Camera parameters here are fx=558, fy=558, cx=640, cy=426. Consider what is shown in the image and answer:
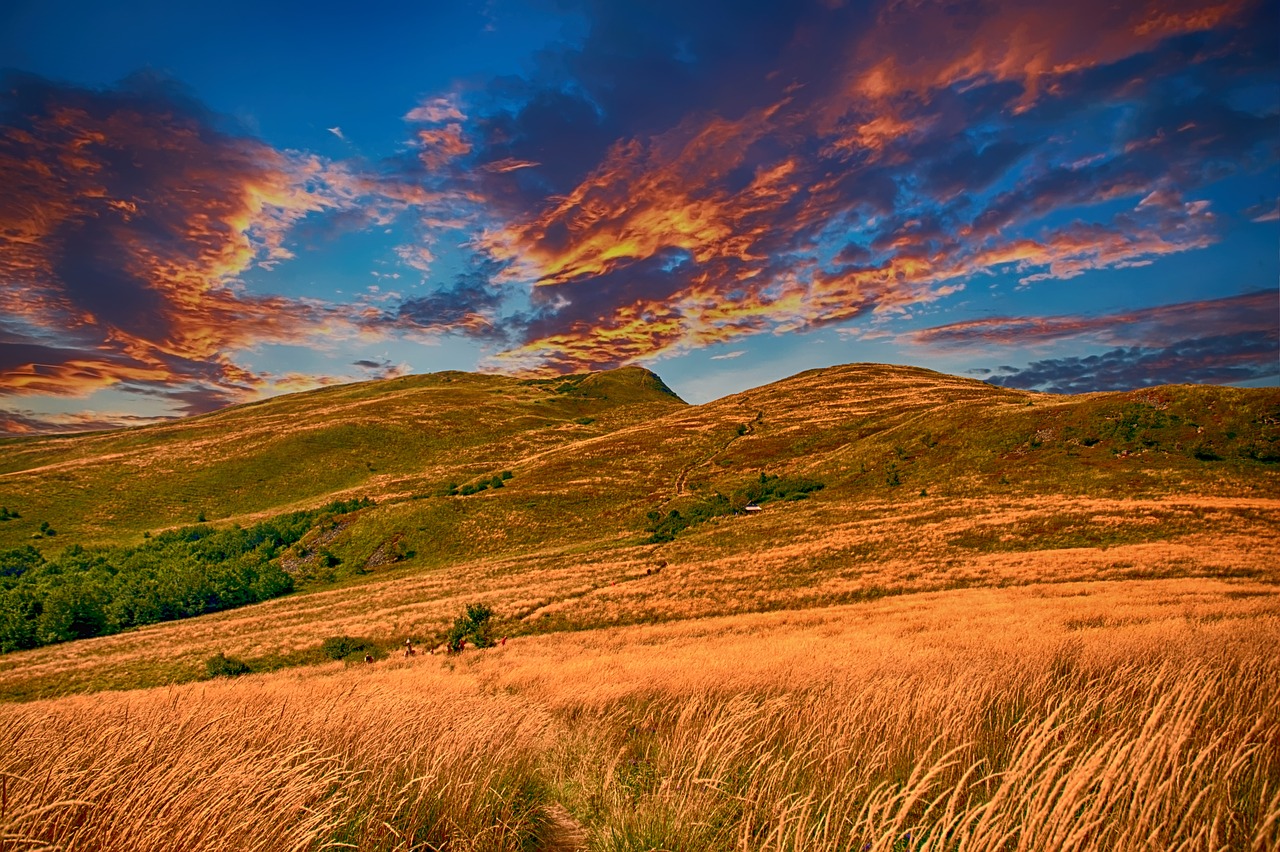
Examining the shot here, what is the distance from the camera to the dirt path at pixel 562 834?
16.1 ft

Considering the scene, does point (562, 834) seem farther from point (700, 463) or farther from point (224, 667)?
point (700, 463)

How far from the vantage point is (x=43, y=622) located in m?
43.6

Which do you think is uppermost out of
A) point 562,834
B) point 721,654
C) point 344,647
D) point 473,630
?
point 562,834

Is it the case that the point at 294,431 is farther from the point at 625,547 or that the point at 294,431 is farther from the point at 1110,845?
the point at 1110,845

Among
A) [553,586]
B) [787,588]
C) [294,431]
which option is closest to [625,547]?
[553,586]

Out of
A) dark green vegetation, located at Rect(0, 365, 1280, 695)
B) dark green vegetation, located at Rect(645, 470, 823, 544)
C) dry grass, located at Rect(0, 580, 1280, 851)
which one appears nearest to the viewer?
dry grass, located at Rect(0, 580, 1280, 851)

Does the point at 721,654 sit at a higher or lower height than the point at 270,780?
lower

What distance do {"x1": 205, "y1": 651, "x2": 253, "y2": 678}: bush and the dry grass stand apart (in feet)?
86.9

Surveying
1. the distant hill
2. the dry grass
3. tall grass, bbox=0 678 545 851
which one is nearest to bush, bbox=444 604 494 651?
the dry grass

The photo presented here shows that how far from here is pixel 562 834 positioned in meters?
5.11

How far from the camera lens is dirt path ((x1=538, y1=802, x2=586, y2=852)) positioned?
16.1ft

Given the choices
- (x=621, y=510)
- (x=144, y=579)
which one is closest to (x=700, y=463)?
(x=621, y=510)

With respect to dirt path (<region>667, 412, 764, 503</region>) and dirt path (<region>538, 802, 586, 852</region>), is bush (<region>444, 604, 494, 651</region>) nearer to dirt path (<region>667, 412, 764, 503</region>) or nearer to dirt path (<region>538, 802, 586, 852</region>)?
dirt path (<region>538, 802, 586, 852</region>)

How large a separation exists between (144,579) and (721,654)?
62177 millimetres
